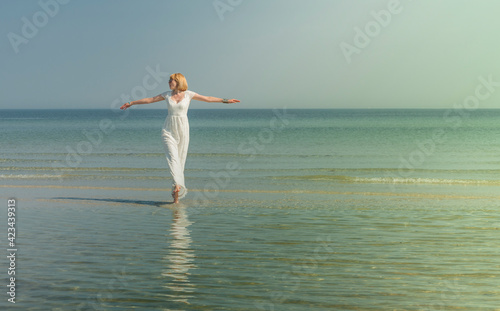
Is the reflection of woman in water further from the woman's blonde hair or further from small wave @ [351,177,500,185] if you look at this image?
small wave @ [351,177,500,185]

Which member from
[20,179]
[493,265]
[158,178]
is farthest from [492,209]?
[20,179]

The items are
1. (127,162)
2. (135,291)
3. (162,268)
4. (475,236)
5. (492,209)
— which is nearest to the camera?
(135,291)

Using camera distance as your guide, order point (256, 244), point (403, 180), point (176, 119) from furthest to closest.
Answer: point (403, 180), point (176, 119), point (256, 244)

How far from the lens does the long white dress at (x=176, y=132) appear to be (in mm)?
11398

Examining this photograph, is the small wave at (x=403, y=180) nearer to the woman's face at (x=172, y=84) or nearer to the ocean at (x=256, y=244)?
the ocean at (x=256, y=244)

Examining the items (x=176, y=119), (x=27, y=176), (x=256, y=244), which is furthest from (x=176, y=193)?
Answer: (x=27, y=176)

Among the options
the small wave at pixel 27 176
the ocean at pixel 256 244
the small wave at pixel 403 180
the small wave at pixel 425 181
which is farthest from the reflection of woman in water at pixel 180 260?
the small wave at pixel 27 176

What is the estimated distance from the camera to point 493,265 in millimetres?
6852

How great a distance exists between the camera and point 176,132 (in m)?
11.6

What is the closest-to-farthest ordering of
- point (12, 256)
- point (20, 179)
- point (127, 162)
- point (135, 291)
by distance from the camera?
point (135, 291)
point (12, 256)
point (20, 179)
point (127, 162)

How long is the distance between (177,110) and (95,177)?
24.6ft

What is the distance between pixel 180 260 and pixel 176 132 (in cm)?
489

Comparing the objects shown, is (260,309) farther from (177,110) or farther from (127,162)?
(127,162)

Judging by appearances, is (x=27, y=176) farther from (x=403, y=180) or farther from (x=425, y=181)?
(x=425, y=181)
